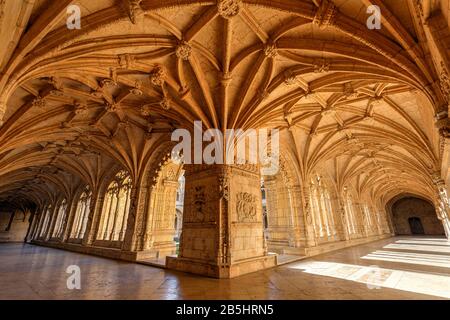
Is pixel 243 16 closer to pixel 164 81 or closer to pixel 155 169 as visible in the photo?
pixel 164 81

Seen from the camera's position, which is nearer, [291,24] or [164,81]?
[291,24]

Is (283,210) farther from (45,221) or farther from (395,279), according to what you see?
(45,221)

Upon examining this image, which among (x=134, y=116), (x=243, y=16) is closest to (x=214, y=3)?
(x=243, y=16)

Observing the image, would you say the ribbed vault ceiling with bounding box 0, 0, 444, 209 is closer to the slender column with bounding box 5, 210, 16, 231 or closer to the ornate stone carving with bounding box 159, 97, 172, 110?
the ornate stone carving with bounding box 159, 97, 172, 110

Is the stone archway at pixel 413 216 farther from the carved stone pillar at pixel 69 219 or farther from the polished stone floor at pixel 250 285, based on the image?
the carved stone pillar at pixel 69 219

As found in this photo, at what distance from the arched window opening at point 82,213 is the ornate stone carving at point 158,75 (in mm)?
14099

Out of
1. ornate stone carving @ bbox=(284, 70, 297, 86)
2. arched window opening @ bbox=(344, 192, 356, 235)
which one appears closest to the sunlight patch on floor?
ornate stone carving @ bbox=(284, 70, 297, 86)

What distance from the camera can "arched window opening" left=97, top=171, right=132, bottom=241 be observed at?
12.9 m

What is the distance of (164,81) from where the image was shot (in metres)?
7.27

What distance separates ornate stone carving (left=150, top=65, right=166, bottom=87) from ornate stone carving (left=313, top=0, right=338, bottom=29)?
447 centimetres

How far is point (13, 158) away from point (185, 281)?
14.1m

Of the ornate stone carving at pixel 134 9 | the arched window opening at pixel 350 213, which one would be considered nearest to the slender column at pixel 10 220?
the ornate stone carving at pixel 134 9

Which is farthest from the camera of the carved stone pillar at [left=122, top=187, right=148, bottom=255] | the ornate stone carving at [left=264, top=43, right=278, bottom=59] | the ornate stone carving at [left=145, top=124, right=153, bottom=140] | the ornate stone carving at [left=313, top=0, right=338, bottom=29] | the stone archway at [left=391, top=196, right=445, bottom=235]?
the stone archway at [left=391, top=196, right=445, bottom=235]

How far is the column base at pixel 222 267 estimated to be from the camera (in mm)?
6195
